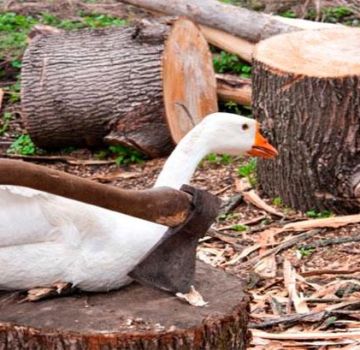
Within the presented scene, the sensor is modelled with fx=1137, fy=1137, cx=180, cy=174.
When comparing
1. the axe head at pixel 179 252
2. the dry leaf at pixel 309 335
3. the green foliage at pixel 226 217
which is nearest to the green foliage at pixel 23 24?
the green foliage at pixel 226 217

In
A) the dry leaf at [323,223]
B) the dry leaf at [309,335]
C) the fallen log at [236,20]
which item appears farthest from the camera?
the fallen log at [236,20]

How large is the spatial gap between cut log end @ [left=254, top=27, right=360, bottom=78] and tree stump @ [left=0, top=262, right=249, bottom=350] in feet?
9.44

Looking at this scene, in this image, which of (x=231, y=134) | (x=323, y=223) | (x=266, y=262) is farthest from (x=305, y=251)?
(x=231, y=134)

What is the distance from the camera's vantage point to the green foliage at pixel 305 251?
21.4 ft

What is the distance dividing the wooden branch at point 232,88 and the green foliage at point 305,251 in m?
2.59

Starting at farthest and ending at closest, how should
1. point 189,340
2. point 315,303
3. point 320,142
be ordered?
point 320,142, point 315,303, point 189,340

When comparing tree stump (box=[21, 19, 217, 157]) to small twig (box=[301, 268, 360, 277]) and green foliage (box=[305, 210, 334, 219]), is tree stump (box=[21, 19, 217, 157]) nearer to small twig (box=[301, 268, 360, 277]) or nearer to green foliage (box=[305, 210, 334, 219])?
green foliage (box=[305, 210, 334, 219])

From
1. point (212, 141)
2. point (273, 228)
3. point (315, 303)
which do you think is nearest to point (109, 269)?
point (212, 141)

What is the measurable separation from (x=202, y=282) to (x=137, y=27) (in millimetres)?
4447

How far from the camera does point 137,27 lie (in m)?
8.65

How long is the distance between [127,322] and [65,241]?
1.31 feet

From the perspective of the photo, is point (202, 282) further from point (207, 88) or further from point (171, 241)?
point (207, 88)

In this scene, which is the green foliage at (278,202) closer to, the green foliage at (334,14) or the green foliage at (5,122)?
the green foliage at (5,122)

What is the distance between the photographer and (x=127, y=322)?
402 cm
